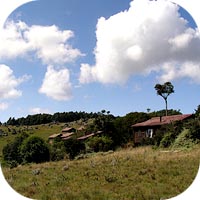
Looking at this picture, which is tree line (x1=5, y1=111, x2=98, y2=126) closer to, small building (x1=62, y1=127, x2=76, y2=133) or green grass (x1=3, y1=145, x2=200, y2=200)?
small building (x1=62, y1=127, x2=76, y2=133)

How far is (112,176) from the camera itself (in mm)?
5750

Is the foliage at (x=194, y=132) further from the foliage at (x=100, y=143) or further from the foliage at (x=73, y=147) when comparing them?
the foliage at (x=73, y=147)

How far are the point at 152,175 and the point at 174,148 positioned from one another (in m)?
1.56

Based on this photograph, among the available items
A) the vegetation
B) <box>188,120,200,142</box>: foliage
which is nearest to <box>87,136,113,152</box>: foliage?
the vegetation

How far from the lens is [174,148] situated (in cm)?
714

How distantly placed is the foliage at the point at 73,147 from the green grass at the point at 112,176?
145 mm

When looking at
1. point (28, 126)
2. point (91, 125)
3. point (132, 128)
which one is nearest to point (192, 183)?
point (132, 128)

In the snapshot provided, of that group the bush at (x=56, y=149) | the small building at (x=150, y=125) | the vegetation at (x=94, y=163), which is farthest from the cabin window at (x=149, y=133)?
the bush at (x=56, y=149)

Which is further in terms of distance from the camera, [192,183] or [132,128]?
[132,128]

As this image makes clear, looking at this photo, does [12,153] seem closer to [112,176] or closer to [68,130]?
[68,130]

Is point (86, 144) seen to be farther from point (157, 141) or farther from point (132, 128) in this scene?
point (157, 141)

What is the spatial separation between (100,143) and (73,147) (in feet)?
1.22

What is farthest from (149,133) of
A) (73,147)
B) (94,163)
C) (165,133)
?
(73,147)

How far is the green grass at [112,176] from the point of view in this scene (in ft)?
17.6
